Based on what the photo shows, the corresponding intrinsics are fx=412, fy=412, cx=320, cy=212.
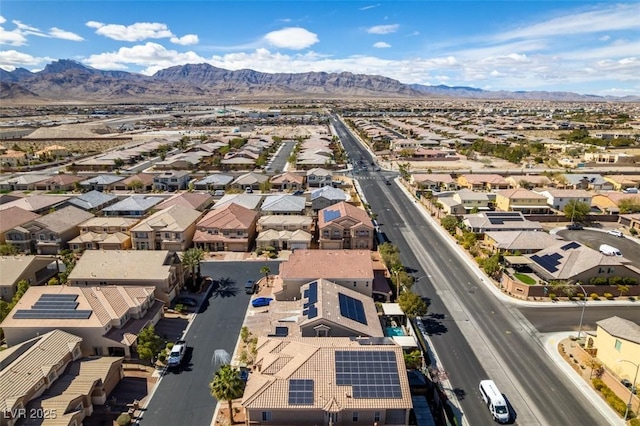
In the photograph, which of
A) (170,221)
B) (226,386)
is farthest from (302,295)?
(170,221)

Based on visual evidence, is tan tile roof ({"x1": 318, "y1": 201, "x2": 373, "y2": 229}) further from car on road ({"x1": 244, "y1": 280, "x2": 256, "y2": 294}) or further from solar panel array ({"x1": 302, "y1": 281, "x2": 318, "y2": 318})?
A: solar panel array ({"x1": 302, "y1": 281, "x2": 318, "y2": 318})

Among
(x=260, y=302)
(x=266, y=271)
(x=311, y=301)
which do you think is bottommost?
(x=260, y=302)

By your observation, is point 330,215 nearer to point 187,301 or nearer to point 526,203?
point 187,301

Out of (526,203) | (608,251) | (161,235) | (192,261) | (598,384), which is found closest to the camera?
(598,384)

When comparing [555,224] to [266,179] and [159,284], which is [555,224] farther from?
[159,284]

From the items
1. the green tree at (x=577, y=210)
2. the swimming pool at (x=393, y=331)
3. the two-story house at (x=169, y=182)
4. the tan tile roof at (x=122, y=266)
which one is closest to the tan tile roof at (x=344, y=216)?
the swimming pool at (x=393, y=331)

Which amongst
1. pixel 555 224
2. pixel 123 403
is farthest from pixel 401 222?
pixel 123 403
